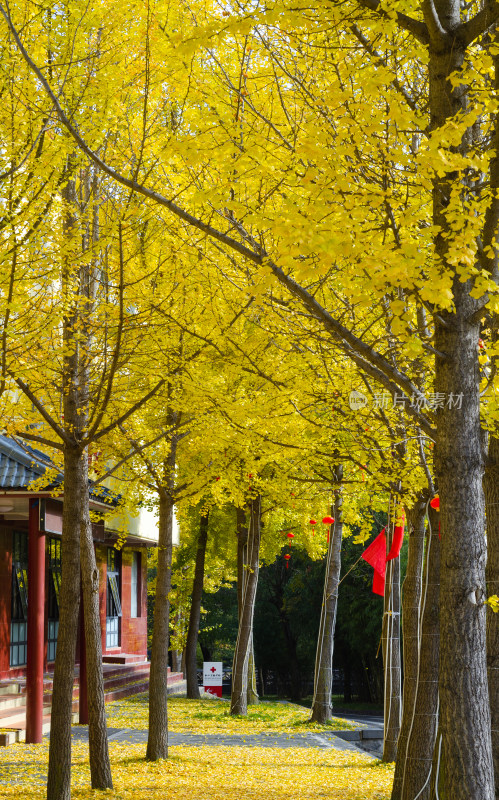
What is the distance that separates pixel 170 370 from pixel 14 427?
1797 mm

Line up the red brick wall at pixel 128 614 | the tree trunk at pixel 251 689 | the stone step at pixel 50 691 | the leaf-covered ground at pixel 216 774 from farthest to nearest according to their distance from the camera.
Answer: the red brick wall at pixel 128 614 → the tree trunk at pixel 251 689 → the stone step at pixel 50 691 → the leaf-covered ground at pixel 216 774

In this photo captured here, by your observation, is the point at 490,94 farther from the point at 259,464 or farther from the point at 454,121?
A: the point at 259,464

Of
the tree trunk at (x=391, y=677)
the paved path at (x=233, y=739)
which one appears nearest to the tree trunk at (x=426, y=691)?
the tree trunk at (x=391, y=677)

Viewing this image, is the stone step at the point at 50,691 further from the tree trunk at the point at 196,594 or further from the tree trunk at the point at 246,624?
the tree trunk at the point at 246,624

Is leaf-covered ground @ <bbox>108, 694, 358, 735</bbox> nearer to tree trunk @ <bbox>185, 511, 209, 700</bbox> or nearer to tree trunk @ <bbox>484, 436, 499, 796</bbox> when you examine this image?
tree trunk @ <bbox>185, 511, 209, 700</bbox>

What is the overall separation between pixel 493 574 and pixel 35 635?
8.28 m

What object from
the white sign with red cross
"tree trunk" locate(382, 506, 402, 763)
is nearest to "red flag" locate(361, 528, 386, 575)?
"tree trunk" locate(382, 506, 402, 763)

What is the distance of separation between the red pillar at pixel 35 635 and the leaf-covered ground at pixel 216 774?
377 millimetres

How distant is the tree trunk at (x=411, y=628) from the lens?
8648 mm

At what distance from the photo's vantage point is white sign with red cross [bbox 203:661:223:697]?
22.5 metres

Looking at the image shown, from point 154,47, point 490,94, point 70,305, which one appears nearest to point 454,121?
point 490,94

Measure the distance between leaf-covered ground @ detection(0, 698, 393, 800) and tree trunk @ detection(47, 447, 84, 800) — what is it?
3.82 ft

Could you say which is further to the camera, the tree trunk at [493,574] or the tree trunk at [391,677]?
the tree trunk at [391,677]

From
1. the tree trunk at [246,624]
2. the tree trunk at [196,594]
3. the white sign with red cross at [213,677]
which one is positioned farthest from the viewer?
the tree trunk at [196,594]
